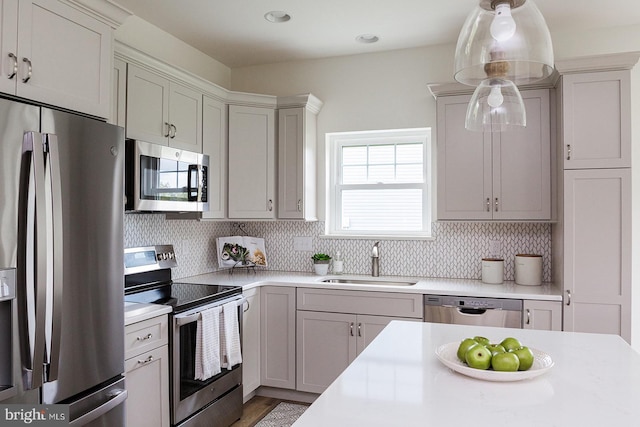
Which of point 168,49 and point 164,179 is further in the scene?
point 168,49

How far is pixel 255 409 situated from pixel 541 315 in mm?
2061

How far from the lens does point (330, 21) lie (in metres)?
3.29

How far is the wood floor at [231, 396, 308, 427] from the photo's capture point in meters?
3.21

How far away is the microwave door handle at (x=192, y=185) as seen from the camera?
312 centimetres

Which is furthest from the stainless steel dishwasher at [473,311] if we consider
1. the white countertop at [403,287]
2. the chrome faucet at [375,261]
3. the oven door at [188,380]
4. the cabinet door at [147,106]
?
the cabinet door at [147,106]

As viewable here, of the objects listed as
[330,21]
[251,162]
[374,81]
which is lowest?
[251,162]

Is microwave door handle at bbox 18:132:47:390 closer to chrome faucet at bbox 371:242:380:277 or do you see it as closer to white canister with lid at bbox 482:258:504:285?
chrome faucet at bbox 371:242:380:277

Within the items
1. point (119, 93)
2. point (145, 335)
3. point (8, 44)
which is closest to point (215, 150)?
point (119, 93)

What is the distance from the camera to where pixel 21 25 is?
73.1 inches

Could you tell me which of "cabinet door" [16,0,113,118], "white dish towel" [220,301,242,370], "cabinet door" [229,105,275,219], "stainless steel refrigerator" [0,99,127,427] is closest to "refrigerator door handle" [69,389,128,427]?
"stainless steel refrigerator" [0,99,127,427]

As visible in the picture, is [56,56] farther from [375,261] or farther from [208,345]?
[375,261]

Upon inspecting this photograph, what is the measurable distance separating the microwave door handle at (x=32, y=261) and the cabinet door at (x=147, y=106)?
104 centimetres

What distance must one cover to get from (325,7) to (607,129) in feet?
6.31

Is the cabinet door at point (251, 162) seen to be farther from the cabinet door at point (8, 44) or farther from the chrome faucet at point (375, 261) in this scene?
the cabinet door at point (8, 44)
